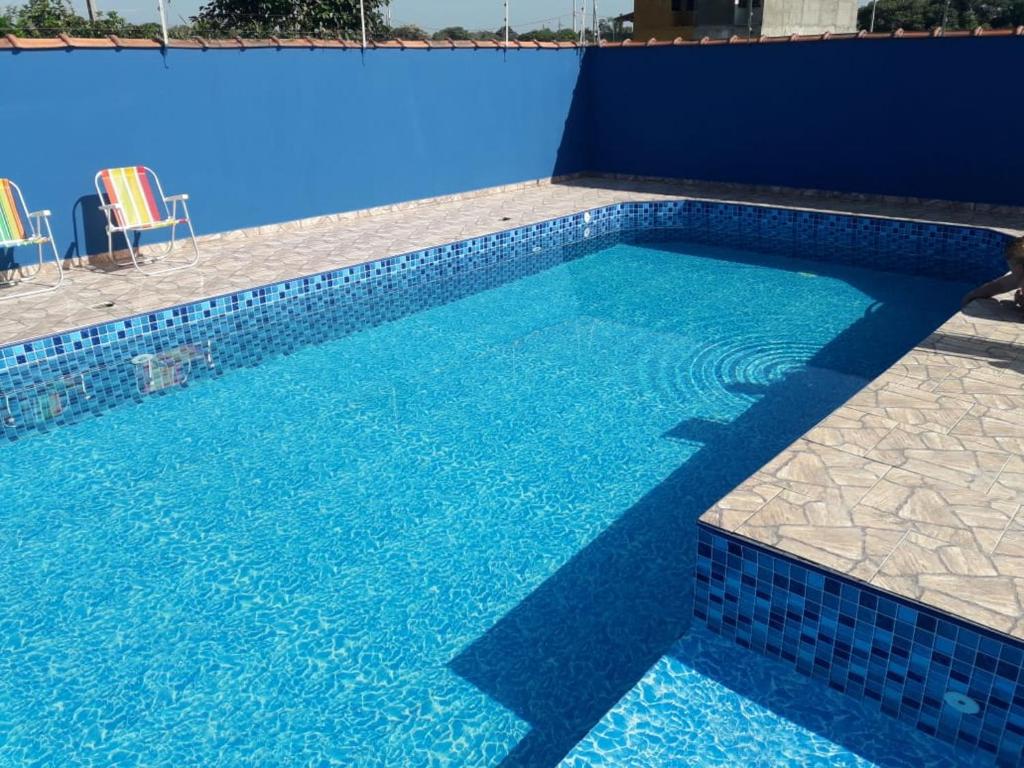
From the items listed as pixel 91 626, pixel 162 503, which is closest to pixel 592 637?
pixel 91 626

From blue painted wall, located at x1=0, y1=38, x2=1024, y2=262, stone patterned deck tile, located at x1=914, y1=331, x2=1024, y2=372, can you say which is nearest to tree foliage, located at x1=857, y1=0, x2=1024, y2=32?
blue painted wall, located at x1=0, y1=38, x2=1024, y2=262

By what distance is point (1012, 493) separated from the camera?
3.04 metres

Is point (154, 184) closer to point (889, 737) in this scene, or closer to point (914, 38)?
point (889, 737)

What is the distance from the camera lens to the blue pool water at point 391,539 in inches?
108

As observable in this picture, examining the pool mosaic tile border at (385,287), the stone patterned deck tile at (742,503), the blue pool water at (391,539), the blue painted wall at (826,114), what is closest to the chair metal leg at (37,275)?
the pool mosaic tile border at (385,287)

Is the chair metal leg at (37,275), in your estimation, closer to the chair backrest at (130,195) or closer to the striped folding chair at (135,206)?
the striped folding chair at (135,206)

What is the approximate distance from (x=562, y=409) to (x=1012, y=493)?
102 inches

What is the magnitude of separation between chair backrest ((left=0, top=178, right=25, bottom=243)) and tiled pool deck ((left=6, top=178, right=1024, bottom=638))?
1.83 feet

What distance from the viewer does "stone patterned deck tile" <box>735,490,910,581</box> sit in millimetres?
2607

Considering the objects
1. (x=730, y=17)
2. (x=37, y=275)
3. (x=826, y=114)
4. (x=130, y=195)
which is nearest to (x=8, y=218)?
(x=37, y=275)

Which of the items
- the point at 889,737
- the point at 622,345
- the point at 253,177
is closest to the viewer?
the point at 889,737

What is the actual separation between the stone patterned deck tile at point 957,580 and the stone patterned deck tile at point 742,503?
1.58 feet

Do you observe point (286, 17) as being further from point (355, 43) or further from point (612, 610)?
point (612, 610)

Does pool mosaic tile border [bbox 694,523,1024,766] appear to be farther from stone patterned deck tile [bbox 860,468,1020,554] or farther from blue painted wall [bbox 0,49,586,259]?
blue painted wall [bbox 0,49,586,259]
